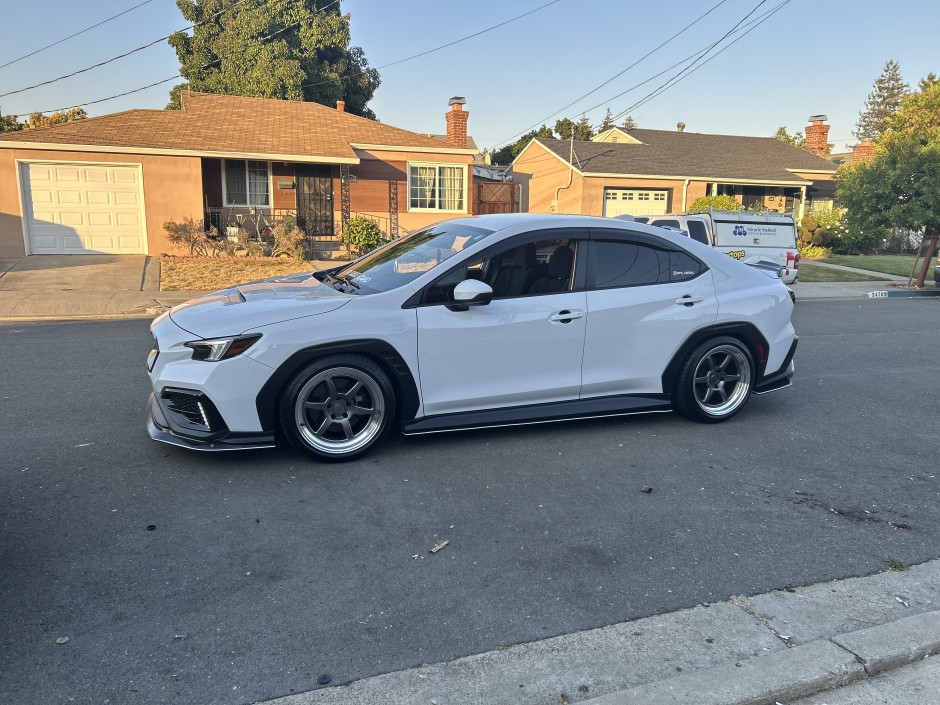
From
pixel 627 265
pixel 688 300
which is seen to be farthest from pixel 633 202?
pixel 627 265

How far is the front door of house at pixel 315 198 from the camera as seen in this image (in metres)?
21.4

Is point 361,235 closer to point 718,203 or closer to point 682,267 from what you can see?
point 718,203

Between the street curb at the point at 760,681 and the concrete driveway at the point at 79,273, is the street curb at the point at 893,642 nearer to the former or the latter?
the street curb at the point at 760,681

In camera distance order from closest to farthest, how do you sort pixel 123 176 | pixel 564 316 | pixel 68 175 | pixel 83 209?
pixel 564 316
pixel 68 175
pixel 83 209
pixel 123 176

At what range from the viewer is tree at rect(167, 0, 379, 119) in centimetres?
3575

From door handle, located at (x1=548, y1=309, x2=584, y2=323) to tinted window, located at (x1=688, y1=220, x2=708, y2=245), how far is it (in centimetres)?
942

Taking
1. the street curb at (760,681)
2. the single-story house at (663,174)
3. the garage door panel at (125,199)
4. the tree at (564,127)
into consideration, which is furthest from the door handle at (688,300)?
the tree at (564,127)

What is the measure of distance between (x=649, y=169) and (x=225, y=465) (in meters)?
26.6

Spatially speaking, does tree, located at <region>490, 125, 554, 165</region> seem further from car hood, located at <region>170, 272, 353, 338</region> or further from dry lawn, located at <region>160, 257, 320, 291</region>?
car hood, located at <region>170, 272, 353, 338</region>

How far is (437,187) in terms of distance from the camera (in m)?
23.0

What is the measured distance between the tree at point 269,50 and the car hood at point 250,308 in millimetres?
33125

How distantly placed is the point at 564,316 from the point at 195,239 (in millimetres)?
15225

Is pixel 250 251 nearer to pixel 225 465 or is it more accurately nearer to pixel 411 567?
pixel 225 465

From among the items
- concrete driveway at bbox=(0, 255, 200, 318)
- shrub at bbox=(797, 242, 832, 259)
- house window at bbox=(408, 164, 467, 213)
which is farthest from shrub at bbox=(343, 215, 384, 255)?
shrub at bbox=(797, 242, 832, 259)
